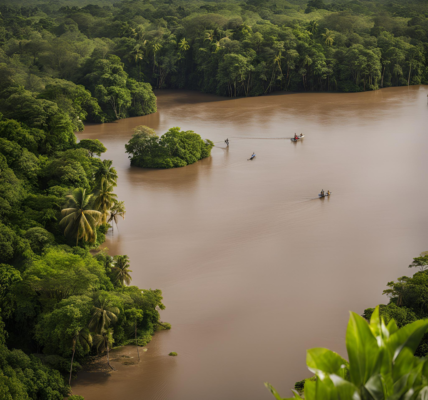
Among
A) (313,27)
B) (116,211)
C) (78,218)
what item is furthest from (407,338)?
(313,27)

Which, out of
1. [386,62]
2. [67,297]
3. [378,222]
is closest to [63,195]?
[67,297]

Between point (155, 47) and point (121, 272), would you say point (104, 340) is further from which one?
point (155, 47)

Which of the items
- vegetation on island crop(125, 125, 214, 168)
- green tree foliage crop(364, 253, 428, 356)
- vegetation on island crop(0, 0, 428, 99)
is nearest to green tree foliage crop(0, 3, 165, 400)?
vegetation on island crop(125, 125, 214, 168)

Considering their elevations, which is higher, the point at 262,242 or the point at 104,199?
the point at 104,199

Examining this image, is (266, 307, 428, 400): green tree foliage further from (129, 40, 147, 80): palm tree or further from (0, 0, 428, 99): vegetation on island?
(129, 40, 147, 80): palm tree

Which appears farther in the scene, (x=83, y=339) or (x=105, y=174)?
(x=105, y=174)

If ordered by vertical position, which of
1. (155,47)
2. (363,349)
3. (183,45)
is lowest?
(363,349)

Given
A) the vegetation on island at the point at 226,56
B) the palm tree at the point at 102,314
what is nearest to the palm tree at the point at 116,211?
the palm tree at the point at 102,314

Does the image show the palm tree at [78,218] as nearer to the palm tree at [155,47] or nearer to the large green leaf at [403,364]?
the large green leaf at [403,364]
